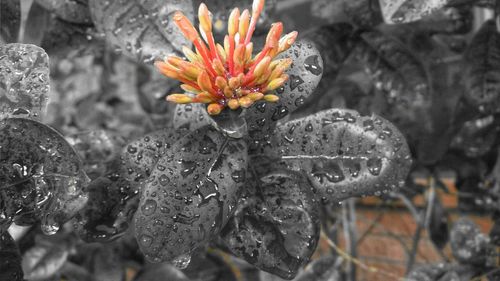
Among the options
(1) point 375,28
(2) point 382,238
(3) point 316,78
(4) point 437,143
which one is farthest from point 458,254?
(2) point 382,238

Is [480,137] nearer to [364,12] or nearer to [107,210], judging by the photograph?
[364,12]

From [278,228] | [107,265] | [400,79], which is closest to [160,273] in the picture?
[107,265]

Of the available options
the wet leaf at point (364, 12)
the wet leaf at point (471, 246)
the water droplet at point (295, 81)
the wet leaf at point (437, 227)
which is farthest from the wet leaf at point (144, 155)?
the wet leaf at point (437, 227)

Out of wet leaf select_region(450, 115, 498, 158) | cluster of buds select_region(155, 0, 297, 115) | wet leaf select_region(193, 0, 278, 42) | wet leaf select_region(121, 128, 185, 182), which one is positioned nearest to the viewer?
cluster of buds select_region(155, 0, 297, 115)

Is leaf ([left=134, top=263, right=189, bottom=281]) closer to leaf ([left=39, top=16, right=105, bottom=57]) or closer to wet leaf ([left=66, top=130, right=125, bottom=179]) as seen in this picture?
wet leaf ([left=66, top=130, right=125, bottom=179])

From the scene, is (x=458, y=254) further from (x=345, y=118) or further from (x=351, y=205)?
(x=345, y=118)

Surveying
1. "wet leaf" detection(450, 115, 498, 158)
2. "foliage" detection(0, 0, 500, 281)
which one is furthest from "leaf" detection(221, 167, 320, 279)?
"wet leaf" detection(450, 115, 498, 158)
